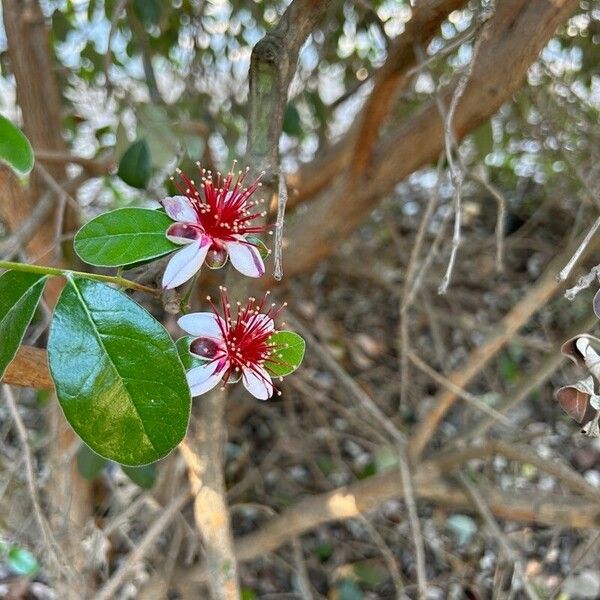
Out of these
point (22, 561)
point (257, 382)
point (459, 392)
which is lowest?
point (22, 561)

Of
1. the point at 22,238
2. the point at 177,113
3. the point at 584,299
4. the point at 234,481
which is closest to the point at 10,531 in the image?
the point at 234,481

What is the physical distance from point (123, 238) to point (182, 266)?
4cm

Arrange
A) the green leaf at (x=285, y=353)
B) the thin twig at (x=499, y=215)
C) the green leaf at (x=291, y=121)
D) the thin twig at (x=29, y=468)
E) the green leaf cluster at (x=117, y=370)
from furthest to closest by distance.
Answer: the green leaf at (x=291, y=121)
the thin twig at (x=29, y=468)
the thin twig at (x=499, y=215)
the green leaf at (x=285, y=353)
the green leaf cluster at (x=117, y=370)

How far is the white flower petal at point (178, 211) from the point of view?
52 cm

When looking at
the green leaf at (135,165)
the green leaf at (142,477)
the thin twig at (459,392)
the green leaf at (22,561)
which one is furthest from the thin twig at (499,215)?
the green leaf at (22,561)

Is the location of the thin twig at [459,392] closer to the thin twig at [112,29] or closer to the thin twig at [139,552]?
the thin twig at [139,552]

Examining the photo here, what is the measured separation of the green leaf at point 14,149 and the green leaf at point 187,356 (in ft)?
0.61

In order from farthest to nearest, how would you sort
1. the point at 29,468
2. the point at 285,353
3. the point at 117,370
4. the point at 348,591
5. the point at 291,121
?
1. the point at 348,591
2. the point at 291,121
3. the point at 29,468
4. the point at 285,353
5. the point at 117,370

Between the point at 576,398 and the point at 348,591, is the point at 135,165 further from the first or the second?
the point at 348,591

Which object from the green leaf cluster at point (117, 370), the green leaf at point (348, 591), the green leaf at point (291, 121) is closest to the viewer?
the green leaf cluster at point (117, 370)

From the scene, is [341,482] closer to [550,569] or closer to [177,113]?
[550,569]

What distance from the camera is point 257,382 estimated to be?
1.86 ft

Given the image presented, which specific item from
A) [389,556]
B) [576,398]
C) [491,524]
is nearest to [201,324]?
[576,398]

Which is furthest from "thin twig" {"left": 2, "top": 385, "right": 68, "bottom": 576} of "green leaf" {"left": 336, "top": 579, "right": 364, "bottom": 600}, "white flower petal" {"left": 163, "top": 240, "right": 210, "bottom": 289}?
"green leaf" {"left": 336, "top": 579, "right": 364, "bottom": 600}
